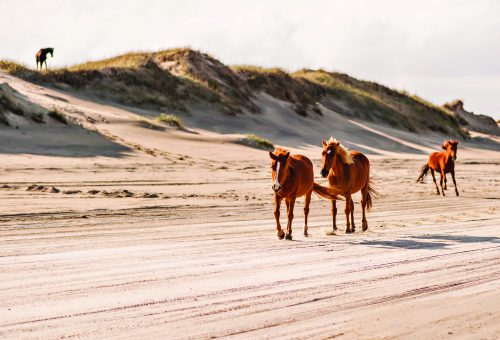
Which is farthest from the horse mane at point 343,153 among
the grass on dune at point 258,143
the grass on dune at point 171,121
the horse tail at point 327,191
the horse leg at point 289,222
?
the grass on dune at point 171,121

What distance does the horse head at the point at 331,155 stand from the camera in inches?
527

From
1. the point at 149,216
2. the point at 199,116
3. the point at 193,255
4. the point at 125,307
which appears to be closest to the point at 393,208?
the point at 149,216

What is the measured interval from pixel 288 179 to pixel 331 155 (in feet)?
3.36

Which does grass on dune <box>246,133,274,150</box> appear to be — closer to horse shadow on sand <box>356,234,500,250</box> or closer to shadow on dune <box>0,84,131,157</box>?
shadow on dune <box>0,84,131,157</box>

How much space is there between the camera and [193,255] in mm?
11117

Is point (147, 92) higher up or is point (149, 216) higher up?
point (147, 92)

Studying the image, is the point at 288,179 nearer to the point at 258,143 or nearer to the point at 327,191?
the point at 327,191

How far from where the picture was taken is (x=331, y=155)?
13703 mm

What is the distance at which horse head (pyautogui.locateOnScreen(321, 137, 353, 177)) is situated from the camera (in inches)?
527

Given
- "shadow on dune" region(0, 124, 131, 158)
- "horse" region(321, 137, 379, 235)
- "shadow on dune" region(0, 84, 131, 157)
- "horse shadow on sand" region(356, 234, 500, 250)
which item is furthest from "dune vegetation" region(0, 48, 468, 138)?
"horse shadow on sand" region(356, 234, 500, 250)

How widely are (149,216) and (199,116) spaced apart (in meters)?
29.0

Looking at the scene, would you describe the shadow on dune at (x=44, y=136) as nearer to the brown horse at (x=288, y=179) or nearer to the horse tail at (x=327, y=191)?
the horse tail at (x=327, y=191)

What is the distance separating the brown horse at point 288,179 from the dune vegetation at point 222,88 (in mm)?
31327

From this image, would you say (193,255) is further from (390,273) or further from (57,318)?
(57,318)
